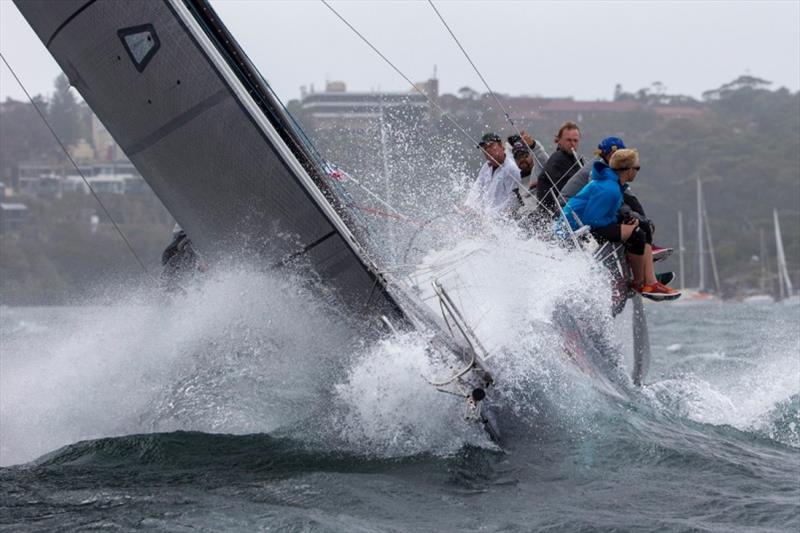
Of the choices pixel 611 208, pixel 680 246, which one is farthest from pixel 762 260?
pixel 611 208

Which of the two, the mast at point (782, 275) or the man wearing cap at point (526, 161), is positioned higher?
the man wearing cap at point (526, 161)

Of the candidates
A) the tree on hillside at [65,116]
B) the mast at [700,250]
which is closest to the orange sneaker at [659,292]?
the tree on hillside at [65,116]

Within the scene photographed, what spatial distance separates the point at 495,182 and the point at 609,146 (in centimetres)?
76

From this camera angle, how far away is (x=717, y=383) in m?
9.74

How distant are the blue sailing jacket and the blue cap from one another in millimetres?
214

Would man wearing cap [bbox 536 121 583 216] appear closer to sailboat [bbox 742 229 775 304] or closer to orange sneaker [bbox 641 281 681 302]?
orange sneaker [bbox 641 281 681 302]

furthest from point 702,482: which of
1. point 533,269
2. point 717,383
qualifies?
point 717,383

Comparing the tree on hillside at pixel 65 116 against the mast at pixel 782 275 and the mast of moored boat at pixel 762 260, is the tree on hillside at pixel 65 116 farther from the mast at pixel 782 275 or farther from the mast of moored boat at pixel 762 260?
the mast of moored boat at pixel 762 260

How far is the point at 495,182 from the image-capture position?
7.90 m

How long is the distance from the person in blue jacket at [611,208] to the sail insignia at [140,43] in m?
2.25

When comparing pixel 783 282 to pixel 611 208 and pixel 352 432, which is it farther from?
pixel 352 432

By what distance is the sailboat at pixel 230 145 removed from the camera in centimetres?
583

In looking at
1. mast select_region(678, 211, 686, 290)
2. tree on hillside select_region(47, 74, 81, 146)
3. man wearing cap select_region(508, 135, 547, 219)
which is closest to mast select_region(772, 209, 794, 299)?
mast select_region(678, 211, 686, 290)

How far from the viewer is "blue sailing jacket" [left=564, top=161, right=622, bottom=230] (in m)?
7.11
